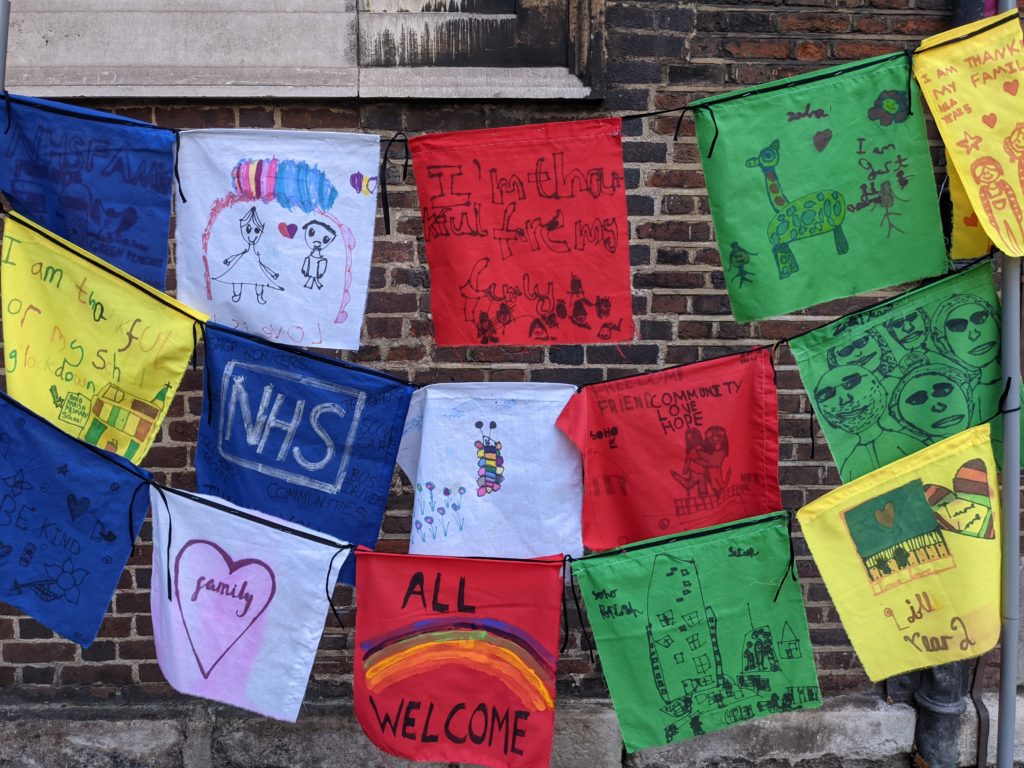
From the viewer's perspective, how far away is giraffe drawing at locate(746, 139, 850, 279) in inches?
96.7

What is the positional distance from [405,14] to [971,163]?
187 cm

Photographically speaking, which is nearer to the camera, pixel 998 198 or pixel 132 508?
pixel 998 198

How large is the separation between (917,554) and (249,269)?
6.18 feet

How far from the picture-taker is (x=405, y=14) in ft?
10.8

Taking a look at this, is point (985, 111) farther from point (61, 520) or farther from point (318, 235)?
point (61, 520)

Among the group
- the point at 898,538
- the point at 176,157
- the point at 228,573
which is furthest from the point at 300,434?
the point at 898,538

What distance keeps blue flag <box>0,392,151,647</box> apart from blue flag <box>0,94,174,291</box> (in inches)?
19.1

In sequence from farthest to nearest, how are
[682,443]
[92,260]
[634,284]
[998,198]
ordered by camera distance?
[634,284] < [682,443] < [92,260] < [998,198]

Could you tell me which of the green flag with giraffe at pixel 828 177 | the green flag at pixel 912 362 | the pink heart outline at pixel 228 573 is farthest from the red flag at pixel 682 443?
the pink heart outline at pixel 228 573

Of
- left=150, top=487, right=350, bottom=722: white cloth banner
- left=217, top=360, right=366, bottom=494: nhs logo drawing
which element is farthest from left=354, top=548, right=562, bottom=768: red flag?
left=217, top=360, right=366, bottom=494: nhs logo drawing

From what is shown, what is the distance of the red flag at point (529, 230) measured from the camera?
2504 mm

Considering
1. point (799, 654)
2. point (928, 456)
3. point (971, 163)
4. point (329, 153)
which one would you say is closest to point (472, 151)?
point (329, 153)

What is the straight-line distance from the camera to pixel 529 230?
2527 mm

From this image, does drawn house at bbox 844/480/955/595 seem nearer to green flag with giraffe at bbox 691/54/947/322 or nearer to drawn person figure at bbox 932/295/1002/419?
drawn person figure at bbox 932/295/1002/419
